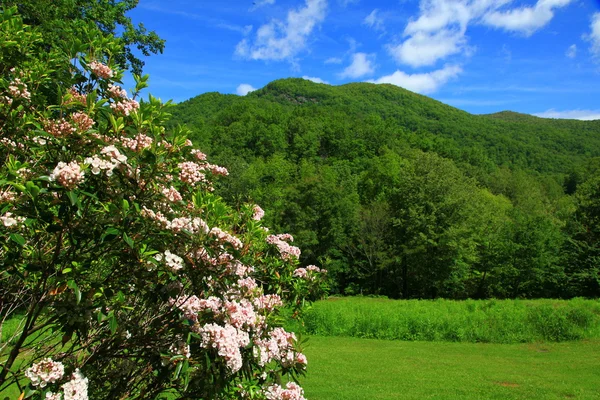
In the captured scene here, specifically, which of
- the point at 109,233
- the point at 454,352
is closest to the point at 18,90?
the point at 109,233

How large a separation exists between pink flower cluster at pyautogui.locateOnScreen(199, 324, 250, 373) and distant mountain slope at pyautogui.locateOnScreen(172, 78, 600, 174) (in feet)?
139

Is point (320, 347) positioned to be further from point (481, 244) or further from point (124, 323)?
point (481, 244)

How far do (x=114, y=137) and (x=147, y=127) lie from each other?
21cm

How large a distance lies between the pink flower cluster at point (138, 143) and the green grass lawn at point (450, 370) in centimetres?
809

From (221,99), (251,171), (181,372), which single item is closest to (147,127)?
(181,372)

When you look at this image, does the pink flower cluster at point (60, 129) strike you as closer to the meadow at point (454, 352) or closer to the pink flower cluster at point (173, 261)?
the pink flower cluster at point (173, 261)

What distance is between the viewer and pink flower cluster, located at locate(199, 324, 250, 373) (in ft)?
7.52

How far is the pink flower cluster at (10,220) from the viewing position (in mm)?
1938

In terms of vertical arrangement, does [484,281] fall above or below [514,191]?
below

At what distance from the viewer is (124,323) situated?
260 centimetres

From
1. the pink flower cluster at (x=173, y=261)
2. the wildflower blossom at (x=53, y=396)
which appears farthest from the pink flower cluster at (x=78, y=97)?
the wildflower blossom at (x=53, y=396)

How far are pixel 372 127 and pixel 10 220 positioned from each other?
3072 inches

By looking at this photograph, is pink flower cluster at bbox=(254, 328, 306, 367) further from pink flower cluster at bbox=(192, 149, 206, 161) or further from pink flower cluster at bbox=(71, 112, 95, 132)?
pink flower cluster at bbox=(71, 112, 95, 132)

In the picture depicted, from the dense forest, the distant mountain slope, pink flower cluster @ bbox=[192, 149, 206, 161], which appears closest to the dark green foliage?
the dense forest
